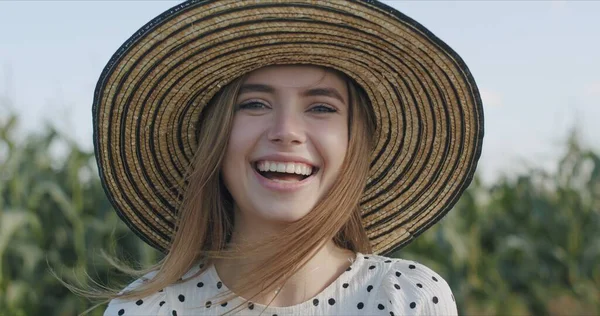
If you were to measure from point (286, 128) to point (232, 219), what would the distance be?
0.40 m

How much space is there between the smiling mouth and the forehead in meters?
0.18

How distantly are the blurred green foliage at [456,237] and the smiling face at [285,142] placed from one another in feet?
7.23

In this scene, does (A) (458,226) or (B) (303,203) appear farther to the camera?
(A) (458,226)

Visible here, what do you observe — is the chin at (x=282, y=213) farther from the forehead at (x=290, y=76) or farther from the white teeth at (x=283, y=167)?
the forehead at (x=290, y=76)

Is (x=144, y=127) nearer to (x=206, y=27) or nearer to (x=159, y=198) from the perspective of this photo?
(x=159, y=198)

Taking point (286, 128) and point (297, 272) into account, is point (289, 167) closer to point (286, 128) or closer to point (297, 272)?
point (286, 128)

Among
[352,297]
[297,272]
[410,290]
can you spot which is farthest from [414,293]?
[297,272]

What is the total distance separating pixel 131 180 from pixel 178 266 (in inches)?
11.8

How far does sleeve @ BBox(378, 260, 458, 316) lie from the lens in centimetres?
190

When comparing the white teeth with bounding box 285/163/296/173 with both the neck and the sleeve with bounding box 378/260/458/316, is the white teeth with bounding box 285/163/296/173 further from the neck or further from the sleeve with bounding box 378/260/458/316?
the sleeve with bounding box 378/260/458/316

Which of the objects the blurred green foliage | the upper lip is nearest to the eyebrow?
the upper lip

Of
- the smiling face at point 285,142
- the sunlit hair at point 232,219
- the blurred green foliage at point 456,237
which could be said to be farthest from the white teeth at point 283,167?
the blurred green foliage at point 456,237

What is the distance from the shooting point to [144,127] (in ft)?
6.89

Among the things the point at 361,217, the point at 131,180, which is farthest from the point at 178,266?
the point at 361,217
